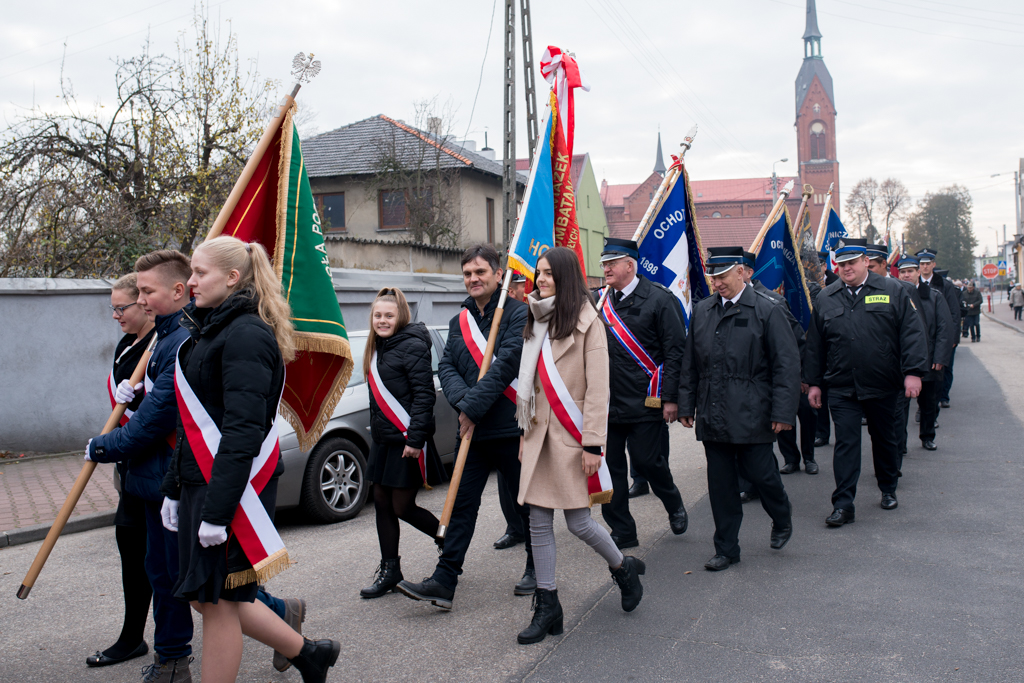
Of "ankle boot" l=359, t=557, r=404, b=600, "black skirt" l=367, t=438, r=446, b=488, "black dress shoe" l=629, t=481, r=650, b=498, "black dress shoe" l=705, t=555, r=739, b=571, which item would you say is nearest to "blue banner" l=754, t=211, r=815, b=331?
"black dress shoe" l=629, t=481, r=650, b=498

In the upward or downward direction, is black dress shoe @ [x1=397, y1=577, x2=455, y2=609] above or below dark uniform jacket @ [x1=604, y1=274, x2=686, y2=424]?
below

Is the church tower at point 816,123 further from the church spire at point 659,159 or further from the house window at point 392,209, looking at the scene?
the house window at point 392,209

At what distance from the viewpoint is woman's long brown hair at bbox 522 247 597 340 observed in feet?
13.0

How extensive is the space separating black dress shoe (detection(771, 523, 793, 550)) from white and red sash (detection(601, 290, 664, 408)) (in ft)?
3.56

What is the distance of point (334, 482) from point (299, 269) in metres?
3.17

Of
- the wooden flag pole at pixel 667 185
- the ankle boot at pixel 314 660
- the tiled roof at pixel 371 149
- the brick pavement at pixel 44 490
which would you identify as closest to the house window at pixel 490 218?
the tiled roof at pixel 371 149

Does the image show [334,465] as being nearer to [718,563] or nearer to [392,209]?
[718,563]

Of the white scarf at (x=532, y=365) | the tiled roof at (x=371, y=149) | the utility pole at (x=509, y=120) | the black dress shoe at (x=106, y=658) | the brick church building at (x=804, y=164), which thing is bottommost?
the black dress shoe at (x=106, y=658)

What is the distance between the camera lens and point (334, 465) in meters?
6.58

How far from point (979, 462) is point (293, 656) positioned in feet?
22.8

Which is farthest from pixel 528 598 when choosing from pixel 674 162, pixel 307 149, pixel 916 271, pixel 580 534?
pixel 307 149

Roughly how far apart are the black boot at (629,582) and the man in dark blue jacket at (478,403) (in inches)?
22.3

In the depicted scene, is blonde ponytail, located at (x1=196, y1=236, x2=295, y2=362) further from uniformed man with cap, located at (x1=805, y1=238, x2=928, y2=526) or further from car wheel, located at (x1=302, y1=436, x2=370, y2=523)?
uniformed man with cap, located at (x1=805, y1=238, x2=928, y2=526)

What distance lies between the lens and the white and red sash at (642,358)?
17.4ft
